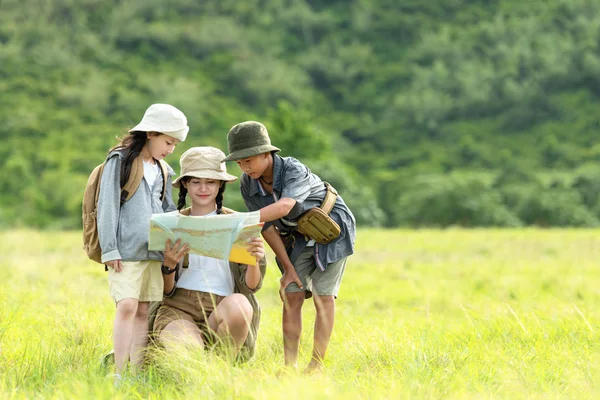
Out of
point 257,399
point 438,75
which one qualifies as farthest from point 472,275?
point 438,75

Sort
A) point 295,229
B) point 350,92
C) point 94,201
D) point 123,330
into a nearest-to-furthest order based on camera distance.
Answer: point 123,330, point 94,201, point 295,229, point 350,92

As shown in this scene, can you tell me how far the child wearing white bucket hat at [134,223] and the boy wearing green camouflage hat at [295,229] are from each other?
1.39 ft

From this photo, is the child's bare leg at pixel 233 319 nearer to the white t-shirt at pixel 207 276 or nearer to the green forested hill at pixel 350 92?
the white t-shirt at pixel 207 276

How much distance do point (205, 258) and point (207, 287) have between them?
0.64ft

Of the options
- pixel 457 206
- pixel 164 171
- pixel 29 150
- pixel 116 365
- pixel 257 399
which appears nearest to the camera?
pixel 257 399

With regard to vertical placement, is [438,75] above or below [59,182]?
above

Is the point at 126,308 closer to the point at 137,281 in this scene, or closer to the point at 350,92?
the point at 137,281

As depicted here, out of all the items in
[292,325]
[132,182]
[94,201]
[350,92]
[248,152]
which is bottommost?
[350,92]

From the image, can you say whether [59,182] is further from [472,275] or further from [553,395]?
[553,395]

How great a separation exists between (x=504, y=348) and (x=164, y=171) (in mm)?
2404

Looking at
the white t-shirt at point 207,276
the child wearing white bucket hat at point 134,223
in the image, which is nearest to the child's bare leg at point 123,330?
the child wearing white bucket hat at point 134,223

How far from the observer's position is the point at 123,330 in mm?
4711

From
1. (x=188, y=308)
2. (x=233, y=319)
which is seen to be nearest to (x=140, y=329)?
(x=188, y=308)

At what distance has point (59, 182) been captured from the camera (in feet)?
145
